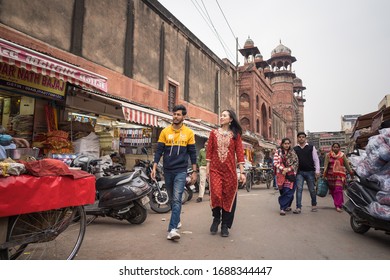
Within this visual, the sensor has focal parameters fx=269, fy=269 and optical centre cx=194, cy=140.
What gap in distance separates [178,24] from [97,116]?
844 cm

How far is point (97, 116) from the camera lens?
8445mm

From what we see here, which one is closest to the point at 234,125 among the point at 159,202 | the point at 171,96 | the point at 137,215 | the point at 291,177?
the point at 137,215

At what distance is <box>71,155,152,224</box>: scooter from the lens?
4391 mm

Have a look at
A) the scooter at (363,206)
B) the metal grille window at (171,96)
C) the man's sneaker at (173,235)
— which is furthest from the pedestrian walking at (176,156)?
the metal grille window at (171,96)

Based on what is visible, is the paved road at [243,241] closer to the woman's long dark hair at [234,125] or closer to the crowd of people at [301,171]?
the crowd of people at [301,171]

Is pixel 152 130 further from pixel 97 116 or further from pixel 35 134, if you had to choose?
pixel 35 134

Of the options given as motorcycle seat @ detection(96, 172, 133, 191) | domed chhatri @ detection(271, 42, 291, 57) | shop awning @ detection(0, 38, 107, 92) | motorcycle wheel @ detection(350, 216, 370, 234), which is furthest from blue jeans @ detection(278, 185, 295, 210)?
domed chhatri @ detection(271, 42, 291, 57)

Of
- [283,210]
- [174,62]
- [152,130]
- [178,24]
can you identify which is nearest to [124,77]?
[152,130]

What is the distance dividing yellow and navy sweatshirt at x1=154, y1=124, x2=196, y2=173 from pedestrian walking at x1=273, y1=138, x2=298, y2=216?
8.82ft

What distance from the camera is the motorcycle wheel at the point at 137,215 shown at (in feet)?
15.1

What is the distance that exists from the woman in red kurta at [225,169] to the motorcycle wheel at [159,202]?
1857mm

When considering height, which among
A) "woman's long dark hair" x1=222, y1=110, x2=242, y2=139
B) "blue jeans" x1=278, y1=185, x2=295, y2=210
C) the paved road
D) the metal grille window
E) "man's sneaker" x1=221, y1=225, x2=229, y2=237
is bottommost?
the paved road

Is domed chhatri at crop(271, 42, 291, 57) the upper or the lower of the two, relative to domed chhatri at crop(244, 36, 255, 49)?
upper

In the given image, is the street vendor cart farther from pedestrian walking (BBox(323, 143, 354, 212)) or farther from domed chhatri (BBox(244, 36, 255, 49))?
domed chhatri (BBox(244, 36, 255, 49))
